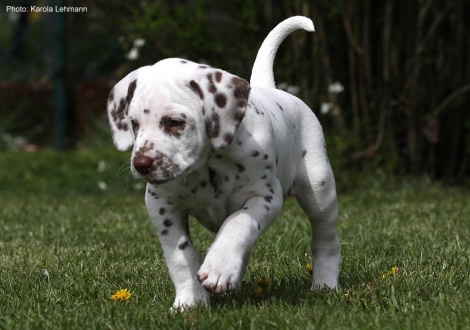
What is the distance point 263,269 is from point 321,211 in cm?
51

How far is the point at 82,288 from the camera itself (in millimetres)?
3436

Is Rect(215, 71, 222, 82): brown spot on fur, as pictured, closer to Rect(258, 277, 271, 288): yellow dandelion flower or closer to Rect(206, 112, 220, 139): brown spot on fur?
Rect(206, 112, 220, 139): brown spot on fur

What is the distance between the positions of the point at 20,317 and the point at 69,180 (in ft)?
18.5

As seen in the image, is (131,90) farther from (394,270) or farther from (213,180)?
(394,270)

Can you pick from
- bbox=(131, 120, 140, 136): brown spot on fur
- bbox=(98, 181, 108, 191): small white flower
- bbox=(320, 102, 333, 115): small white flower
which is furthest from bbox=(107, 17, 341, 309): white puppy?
bbox=(98, 181, 108, 191): small white flower

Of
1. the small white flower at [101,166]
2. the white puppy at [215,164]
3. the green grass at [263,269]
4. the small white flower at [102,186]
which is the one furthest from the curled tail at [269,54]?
the small white flower at [101,166]

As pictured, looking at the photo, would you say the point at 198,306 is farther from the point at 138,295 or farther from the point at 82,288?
the point at 82,288

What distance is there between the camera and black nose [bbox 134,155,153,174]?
272cm

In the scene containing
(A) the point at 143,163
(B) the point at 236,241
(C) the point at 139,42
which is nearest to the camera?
(A) the point at 143,163

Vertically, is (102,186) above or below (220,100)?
below

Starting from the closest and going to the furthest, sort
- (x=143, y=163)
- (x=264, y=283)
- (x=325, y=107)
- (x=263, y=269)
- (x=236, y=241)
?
1. (x=143, y=163)
2. (x=236, y=241)
3. (x=264, y=283)
4. (x=263, y=269)
5. (x=325, y=107)

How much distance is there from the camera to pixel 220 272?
2.74 metres

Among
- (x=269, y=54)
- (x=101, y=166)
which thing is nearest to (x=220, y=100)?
(x=269, y=54)

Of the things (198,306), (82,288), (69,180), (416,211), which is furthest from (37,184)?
(198,306)
